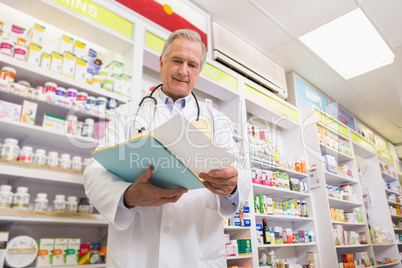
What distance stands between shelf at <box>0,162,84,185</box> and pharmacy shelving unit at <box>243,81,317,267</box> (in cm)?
217

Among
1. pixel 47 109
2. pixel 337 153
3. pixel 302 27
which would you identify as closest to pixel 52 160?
pixel 47 109

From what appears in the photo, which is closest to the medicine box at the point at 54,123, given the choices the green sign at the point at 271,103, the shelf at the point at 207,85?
the shelf at the point at 207,85

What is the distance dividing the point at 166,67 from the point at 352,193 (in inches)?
200

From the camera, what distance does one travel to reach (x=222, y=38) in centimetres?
397

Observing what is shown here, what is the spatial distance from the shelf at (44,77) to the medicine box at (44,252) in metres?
1.11

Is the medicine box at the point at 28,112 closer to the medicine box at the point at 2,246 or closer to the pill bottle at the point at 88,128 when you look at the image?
the pill bottle at the point at 88,128

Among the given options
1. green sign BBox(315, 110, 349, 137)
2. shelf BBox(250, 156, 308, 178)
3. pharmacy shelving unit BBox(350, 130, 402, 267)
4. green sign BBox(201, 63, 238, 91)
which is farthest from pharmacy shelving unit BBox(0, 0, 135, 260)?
pharmacy shelving unit BBox(350, 130, 402, 267)

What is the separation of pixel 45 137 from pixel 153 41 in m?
1.43

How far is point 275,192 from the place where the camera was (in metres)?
4.04

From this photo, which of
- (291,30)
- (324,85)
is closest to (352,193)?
(324,85)

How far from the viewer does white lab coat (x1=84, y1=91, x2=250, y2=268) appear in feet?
4.06

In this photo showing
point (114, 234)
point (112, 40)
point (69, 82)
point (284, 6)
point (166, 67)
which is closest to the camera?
point (114, 234)

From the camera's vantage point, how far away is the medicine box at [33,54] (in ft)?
6.84

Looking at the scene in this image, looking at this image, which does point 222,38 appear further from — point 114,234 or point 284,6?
point 114,234
